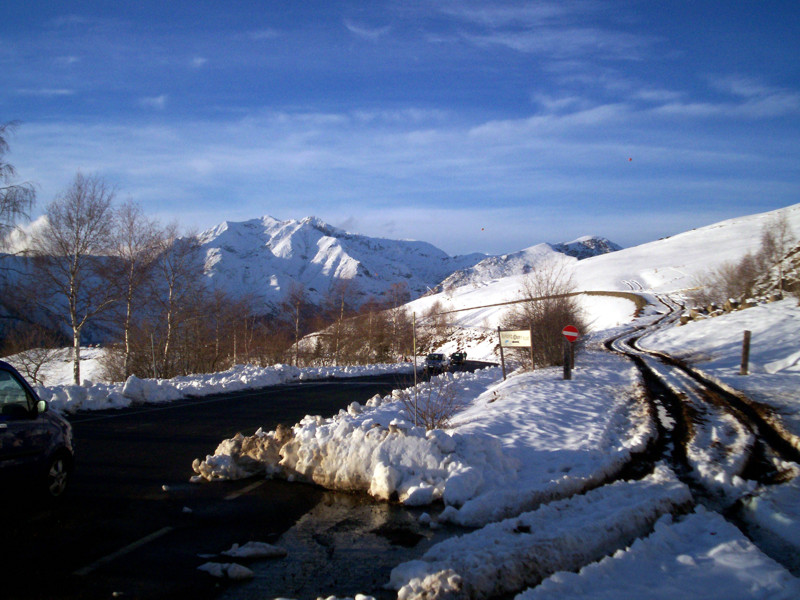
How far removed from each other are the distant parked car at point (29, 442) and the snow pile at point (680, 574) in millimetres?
5659

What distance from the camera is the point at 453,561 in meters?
4.64

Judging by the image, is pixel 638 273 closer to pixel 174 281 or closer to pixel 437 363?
pixel 437 363

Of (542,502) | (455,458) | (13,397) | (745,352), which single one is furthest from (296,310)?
(542,502)

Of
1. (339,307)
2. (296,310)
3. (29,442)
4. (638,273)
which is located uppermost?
(638,273)

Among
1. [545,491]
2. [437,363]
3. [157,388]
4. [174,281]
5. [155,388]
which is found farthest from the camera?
[437,363]

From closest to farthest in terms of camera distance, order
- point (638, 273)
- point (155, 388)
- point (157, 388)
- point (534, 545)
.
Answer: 1. point (534, 545)
2. point (155, 388)
3. point (157, 388)
4. point (638, 273)

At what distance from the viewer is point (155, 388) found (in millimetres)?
18266

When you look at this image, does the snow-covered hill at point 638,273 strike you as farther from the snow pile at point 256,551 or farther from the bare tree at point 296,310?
A: the snow pile at point 256,551

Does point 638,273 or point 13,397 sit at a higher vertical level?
point 638,273

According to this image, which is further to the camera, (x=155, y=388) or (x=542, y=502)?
(x=155, y=388)

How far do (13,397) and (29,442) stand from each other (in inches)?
26.7

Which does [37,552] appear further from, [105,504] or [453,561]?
[453,561]

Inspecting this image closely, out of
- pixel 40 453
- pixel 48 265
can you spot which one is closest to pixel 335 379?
pixel 48 265

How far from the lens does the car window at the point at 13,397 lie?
6.15 metres
